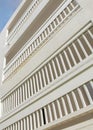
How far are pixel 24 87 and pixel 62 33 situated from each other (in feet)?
4.78

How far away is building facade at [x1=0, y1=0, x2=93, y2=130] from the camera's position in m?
2.65

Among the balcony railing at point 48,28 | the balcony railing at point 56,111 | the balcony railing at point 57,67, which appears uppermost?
the balcony railing at point 48,28

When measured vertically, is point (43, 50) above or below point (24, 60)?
below

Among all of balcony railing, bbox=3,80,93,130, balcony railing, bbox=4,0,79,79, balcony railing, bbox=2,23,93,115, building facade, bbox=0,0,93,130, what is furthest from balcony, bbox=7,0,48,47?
balcony railing, bbox=3,80,93,130

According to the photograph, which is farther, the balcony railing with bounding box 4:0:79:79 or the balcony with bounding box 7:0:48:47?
the balcony with bounding box 7:0:48:47

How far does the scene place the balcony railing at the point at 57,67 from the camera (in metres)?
2.96

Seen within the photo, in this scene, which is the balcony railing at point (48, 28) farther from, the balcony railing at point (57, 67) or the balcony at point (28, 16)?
the balcony at point (28, 16)

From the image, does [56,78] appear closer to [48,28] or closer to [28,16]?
[48,28]

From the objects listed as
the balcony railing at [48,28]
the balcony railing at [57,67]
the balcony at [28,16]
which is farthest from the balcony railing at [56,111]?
the balcony at [28,16]

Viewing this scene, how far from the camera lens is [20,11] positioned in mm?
7508

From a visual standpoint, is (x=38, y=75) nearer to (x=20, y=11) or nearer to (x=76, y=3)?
(x=76, y=3)

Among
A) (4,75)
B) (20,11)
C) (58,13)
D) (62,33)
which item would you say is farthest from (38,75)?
(20,11)

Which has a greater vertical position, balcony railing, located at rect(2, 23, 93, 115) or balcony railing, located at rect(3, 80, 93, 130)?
balcony railing, located at rect(2, 23, 93, 115)

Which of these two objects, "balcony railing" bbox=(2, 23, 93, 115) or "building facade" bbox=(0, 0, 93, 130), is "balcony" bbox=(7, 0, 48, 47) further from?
"balcony railing" bbox=(2, 23, 93, 115)
